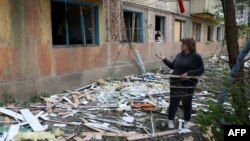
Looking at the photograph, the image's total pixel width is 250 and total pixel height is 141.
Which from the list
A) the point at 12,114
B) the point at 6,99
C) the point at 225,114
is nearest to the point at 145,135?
the point at 225,114

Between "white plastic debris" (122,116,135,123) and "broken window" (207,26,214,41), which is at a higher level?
"broken window" (207,26,214,41)

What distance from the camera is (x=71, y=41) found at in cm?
983

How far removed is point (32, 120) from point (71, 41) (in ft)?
13.9

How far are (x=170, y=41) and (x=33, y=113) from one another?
10.8m

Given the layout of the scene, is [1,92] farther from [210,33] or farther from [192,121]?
[210,33]

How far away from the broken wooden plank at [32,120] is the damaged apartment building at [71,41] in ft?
3.19

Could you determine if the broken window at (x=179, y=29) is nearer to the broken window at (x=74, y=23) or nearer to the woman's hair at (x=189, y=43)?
the broken window at (x=74, y=23)

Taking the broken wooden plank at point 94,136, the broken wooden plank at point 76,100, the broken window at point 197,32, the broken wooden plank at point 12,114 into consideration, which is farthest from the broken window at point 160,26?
the broken wooden plank at point 94,136

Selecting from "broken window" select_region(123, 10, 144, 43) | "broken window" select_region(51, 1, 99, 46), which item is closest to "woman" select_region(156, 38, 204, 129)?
"broken window" select_region(51, 1, 99, 46)

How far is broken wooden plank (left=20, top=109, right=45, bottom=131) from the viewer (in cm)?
567

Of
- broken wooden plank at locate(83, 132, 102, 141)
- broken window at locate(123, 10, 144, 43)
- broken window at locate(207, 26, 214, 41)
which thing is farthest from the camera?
broken window at locate(207, 26, 214, 41)

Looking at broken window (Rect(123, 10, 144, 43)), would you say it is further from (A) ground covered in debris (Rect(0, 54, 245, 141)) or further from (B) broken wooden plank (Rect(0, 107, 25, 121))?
(B) broken wooden plank (Rect(0, 107, 25, 121))

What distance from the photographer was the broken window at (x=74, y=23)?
9096 mm

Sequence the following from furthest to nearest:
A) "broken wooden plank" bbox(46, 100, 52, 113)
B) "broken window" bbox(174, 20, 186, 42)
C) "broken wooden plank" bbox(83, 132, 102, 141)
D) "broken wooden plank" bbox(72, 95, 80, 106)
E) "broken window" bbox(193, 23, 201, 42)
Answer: "broken window" bbox(193, 23, 201, 42)
"broken window" bbox(174, 20, 186, 42)
"broken wooden plank" bbox(72, 95, 80, 106)
"broken wooden plank" bbox(46, 100, 52, 113)
"broken wooden plank" bbox(83, 132, 102, 141)
